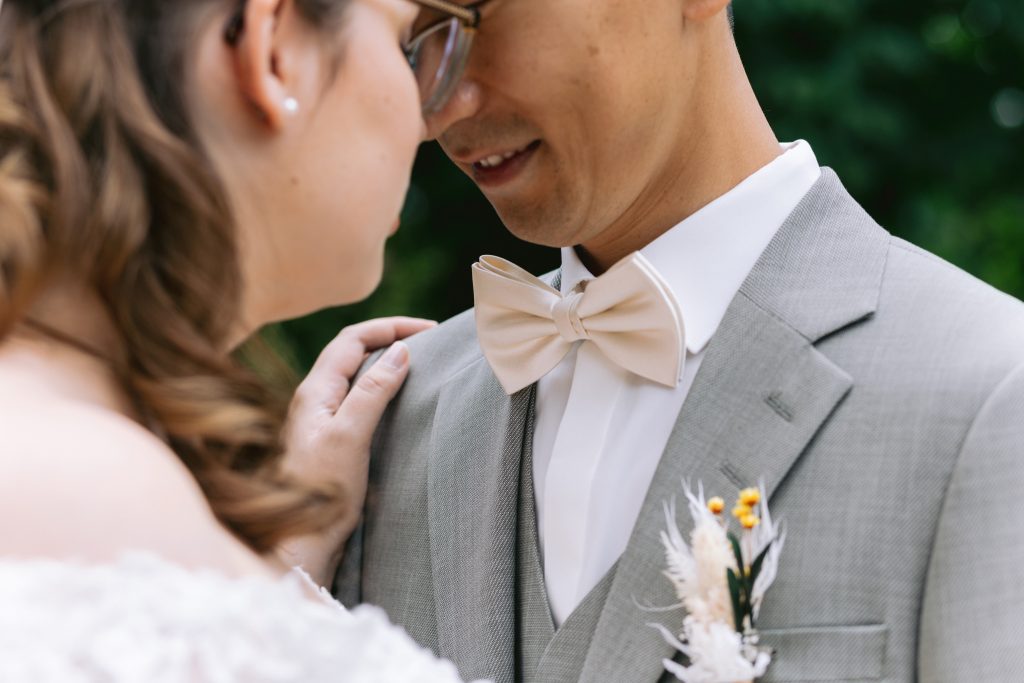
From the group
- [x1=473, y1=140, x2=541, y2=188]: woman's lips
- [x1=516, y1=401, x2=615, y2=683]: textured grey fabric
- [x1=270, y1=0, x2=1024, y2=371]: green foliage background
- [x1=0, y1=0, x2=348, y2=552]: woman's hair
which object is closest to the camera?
[x1=0, y1=0, x2=348, y2=552]: woman's hair

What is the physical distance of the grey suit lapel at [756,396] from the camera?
6.21ft

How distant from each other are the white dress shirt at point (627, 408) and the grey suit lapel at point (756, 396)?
76mm

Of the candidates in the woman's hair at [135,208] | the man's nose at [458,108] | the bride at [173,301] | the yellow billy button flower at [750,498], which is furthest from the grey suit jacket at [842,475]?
the woman's hair at [135,208]

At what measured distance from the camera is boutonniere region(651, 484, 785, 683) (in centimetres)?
174

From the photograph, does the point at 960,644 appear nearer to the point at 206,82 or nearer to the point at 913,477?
the point at 913,477

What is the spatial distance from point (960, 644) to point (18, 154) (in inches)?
49.4

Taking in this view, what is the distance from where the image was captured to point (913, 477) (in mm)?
1795

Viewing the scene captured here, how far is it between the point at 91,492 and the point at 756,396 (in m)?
1.13

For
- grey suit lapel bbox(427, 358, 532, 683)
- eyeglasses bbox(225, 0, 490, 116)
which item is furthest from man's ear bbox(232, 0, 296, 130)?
grey suit lapel bbox(427, 358, 532, 683)

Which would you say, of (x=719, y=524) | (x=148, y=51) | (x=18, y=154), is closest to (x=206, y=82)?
(x=148, y=51)

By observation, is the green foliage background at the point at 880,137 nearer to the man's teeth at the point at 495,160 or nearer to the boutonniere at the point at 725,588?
the man's teeth at the point at 495,160

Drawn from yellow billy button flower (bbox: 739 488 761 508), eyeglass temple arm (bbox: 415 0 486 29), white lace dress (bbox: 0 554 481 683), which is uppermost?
eyeglass temple arm (bbox: 415 0 486 29)

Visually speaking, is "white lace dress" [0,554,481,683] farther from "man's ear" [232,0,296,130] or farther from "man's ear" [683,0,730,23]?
"man's ear" [683,0,730,23]

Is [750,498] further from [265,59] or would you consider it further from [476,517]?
[265,59]
